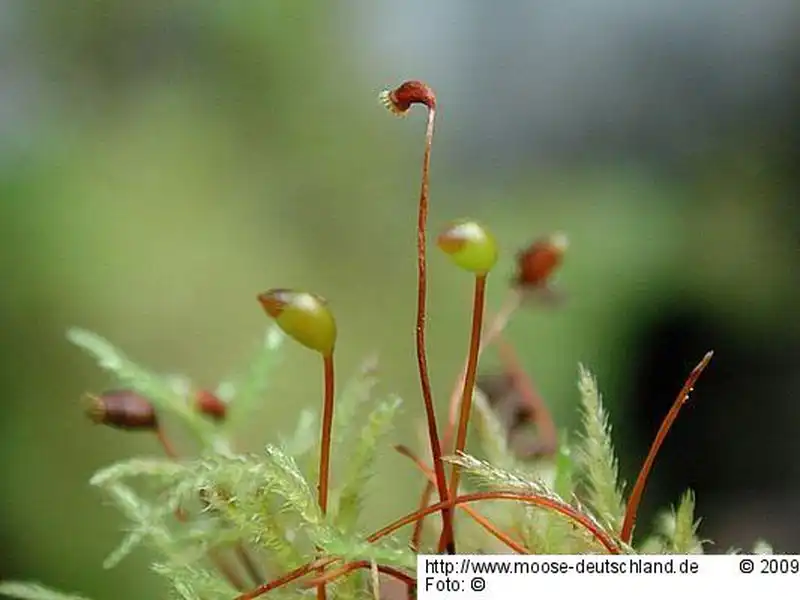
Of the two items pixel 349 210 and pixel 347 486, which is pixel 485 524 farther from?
pixel 349 210

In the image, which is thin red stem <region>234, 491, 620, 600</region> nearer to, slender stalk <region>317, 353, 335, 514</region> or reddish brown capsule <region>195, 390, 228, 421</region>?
slender stalk <region>317, 353, 335, 514</region>

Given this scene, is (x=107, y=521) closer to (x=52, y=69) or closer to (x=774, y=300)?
(x=52, y=69)

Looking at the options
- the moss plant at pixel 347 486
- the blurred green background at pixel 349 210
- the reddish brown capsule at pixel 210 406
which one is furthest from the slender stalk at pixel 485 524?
the blurred green background at pixel 349 210

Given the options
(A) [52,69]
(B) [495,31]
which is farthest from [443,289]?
(A) [52,69]

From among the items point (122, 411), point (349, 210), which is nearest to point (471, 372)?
point (122, 411)

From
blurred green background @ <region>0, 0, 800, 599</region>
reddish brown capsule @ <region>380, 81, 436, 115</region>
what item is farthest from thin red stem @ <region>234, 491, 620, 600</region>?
blurred green background @ <region>0, 0, 800, 599</region>

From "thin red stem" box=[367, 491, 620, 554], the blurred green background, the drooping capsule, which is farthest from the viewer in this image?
the blurred green background

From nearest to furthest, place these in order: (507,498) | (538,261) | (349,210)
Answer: (507,498)
(538,261)
(349,210)

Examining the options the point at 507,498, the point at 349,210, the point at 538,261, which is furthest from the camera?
the point at 349,210

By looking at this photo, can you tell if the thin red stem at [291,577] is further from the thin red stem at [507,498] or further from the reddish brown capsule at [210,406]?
the reddish brown capsule at [210,406]
